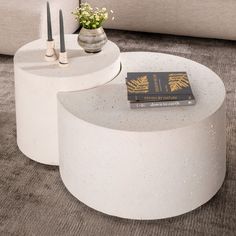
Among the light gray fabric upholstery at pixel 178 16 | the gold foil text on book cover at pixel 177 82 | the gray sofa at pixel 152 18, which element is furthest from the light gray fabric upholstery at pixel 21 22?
the gold foil text on book cover at pixel 177 82

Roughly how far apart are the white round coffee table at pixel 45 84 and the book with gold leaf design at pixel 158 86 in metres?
0.16

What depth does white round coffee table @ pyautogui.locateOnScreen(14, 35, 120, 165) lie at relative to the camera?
91.1 inches

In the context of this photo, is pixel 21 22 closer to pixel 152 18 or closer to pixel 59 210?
pixel 152 18

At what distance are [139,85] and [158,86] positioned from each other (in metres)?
0.08

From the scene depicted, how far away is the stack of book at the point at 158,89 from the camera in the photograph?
2.19 m

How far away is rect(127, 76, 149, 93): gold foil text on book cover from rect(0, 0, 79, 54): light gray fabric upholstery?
1.28m

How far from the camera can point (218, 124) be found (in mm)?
2162

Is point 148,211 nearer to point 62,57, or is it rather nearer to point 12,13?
point 62,57

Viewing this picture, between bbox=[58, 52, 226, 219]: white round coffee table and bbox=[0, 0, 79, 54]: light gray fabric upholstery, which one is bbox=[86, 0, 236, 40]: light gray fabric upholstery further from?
bbox=[58, 52, 226, 219]: white round coffee table

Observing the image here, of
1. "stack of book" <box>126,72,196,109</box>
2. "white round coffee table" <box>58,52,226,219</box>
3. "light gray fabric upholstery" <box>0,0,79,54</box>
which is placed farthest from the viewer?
"light gray fabric upholstery" <box>0,0,79,54</box>

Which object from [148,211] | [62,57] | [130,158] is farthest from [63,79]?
[148,211]

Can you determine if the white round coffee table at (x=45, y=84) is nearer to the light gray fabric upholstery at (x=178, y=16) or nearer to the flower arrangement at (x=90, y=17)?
the flower arrangement at (x=90, y=17)

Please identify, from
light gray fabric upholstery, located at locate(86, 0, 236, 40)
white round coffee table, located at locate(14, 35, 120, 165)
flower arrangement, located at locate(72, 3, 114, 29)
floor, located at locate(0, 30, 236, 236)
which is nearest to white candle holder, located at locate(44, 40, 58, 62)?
white round coffee table, located at locate(14, 35, 120, 165)

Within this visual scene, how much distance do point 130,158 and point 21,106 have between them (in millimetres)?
657
